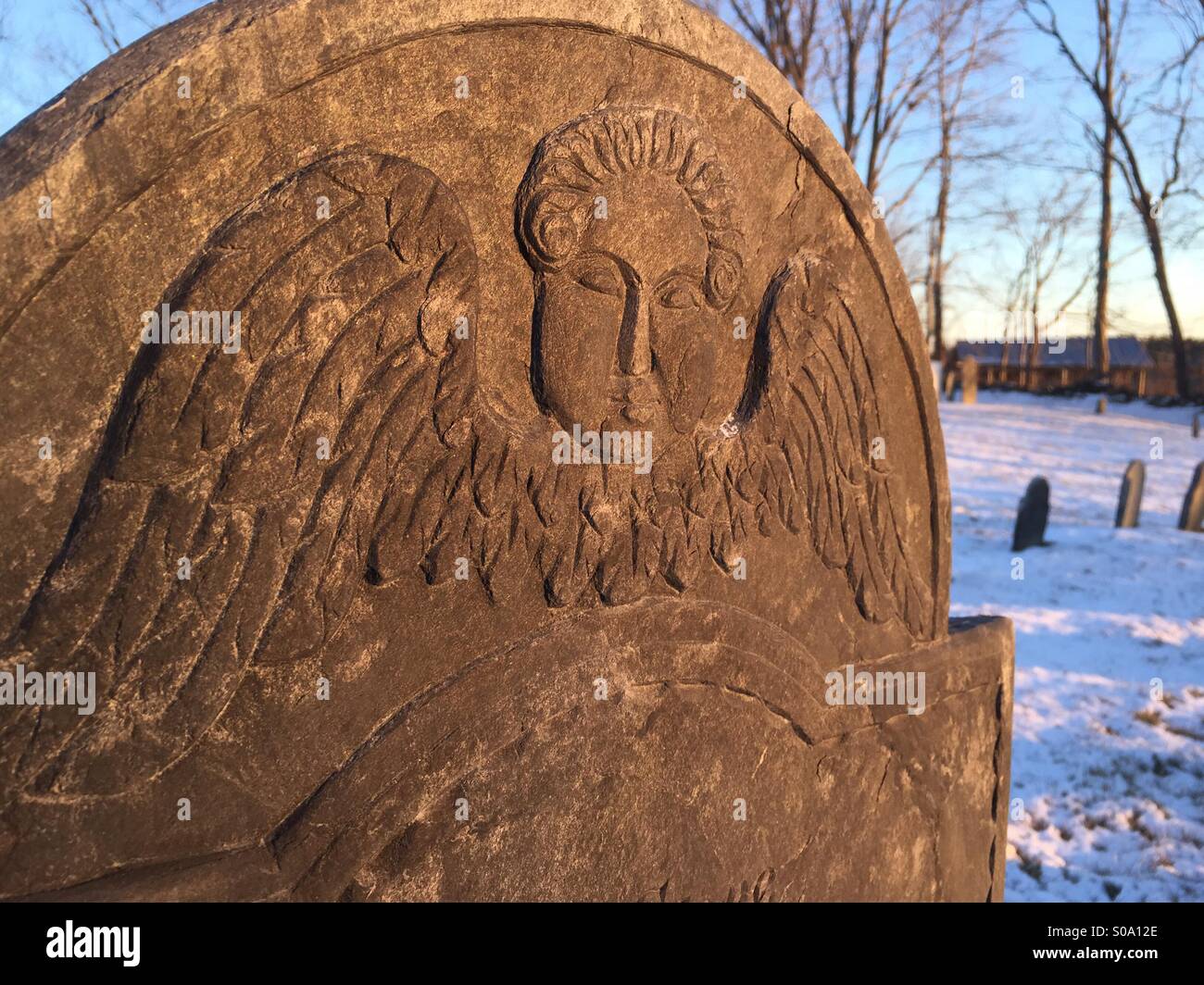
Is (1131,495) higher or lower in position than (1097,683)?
higher

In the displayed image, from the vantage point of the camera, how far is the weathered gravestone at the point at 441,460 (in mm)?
1166

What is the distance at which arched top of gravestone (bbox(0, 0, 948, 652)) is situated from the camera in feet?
3.78

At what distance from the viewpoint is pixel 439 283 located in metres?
1.37

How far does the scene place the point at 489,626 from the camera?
1.50m

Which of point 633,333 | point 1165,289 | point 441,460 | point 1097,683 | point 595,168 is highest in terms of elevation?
point 1165,289

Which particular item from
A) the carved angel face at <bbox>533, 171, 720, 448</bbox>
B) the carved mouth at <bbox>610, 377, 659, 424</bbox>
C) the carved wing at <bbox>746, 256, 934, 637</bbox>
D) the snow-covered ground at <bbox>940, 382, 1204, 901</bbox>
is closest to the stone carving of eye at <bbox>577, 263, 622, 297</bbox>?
the carved angel face at <bbox>533, 171, 720, 448</bbox>

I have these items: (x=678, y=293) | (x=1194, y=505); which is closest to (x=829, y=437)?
(x=678, y=293)

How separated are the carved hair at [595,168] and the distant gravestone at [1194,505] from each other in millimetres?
7571

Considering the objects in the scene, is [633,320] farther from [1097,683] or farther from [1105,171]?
[1105,171]

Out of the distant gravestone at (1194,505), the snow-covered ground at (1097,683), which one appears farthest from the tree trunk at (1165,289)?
the distant gravestone at (1194,505)

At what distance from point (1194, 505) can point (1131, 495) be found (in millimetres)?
599

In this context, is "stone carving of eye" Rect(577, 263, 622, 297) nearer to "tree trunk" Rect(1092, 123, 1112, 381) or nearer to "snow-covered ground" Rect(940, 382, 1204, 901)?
"snow-covered ground" Rect(940, 382, 1204, 901)

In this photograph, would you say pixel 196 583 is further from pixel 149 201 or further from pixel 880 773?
pixel 880 773
